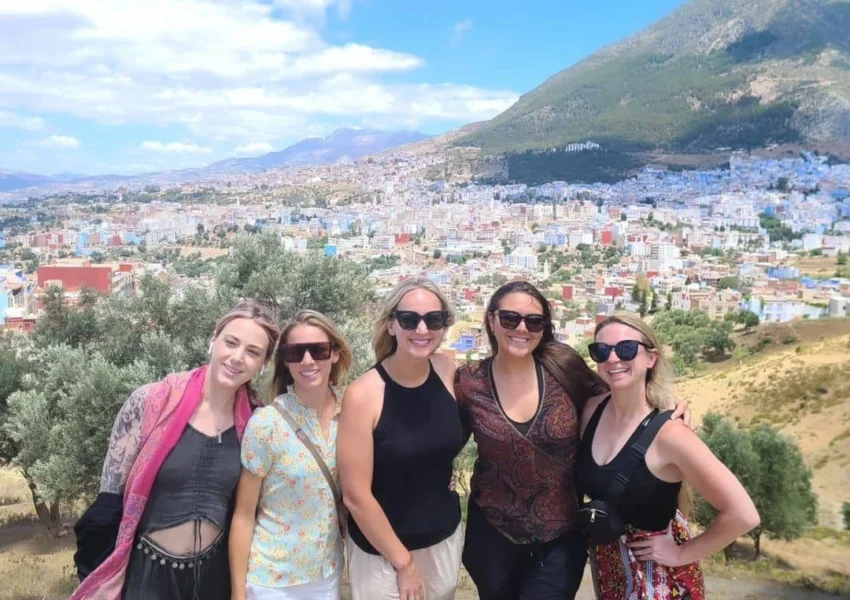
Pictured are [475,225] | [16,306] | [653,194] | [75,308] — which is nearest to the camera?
[75,308]

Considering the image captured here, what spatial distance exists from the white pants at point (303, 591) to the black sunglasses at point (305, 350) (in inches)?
22.9

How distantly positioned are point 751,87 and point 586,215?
42.5m

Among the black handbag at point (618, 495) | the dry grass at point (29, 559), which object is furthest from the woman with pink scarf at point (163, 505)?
the dry grass at point (29, 559)

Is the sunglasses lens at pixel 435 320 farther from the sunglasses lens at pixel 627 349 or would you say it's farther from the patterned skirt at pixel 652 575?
the patterned skirt at pixel 652 575

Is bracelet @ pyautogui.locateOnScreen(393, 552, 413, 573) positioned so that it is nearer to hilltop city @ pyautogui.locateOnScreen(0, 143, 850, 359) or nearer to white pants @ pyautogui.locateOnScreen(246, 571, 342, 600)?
white pants @ pyautogui.locateOnScreen(246, 571, 342, 600)

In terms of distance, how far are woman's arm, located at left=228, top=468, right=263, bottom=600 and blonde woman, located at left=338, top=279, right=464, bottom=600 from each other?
0.77 ft

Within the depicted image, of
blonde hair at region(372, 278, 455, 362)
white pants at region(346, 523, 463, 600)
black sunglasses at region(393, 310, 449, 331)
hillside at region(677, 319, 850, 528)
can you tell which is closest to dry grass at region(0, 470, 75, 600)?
white pants at region(346, 523, 463, 600)

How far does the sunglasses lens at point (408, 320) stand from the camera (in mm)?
1773

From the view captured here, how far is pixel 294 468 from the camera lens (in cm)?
166

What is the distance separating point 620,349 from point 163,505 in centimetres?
125

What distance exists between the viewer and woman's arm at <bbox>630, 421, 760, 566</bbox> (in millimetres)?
1547

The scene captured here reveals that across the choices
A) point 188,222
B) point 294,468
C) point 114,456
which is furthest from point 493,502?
point 188,222

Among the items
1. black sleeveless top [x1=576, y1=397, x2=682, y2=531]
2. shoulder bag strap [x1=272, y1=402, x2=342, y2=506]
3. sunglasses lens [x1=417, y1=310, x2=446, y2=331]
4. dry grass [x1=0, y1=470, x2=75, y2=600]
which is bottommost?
dry grass [x1=0, y1=470, x2=75, y2=600]

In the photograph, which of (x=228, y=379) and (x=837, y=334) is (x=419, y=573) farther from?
(x=837, y=334)
